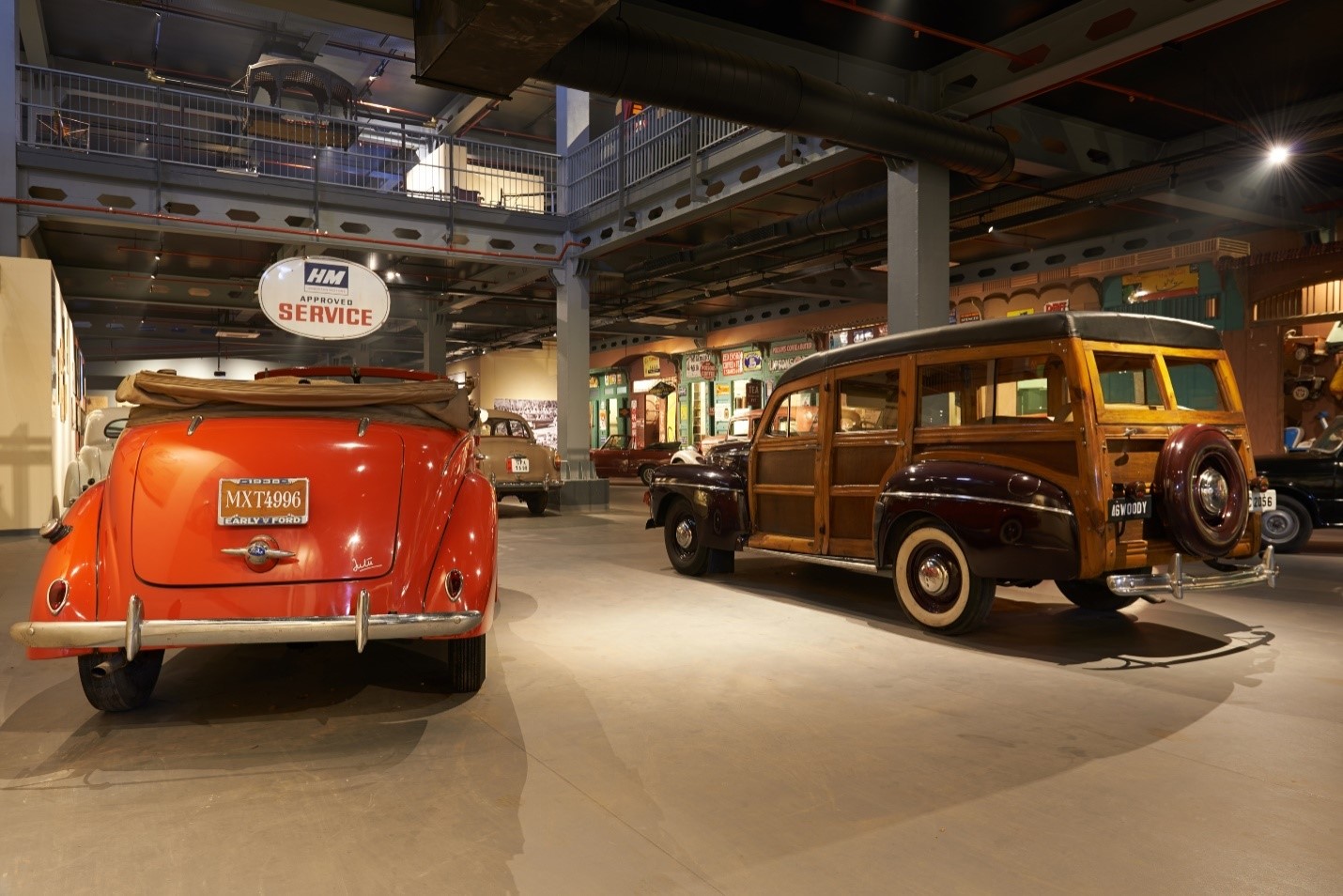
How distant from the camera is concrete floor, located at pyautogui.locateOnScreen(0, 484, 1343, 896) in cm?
245

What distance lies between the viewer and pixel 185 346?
2872cm

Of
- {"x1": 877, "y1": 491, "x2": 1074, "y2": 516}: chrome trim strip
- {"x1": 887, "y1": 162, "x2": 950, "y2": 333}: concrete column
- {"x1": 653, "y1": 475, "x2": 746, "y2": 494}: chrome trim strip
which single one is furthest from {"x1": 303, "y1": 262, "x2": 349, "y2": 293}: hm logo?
{"x1": 877, "y1": 491, "x2": 1074, "y2": 516}: chrome trim strip

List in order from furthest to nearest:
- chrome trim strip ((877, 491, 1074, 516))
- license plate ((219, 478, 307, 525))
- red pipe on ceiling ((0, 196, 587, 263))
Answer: red pipe on ceiling ((0, 196, 587, 263))
chrome trim strip ((877, 491, 1074, 516))
license plate ((219, 478, 307, 525))

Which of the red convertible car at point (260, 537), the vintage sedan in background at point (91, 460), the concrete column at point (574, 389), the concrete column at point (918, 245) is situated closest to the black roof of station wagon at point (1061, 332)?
the concrete column at point (918, 245)

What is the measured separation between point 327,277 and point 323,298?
0.25 meters

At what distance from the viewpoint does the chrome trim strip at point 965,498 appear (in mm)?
4809

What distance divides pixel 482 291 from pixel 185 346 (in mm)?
16156

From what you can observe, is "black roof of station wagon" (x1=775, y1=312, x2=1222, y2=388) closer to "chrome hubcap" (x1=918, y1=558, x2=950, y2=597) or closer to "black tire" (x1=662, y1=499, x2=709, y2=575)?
"chrome hubcap" (x1=918, y1=558, x2=950, y2=597)

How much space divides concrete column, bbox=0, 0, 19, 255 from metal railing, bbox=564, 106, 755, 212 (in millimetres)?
8006

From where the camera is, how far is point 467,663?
164 inches

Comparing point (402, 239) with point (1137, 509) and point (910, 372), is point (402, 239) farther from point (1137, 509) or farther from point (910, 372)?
point (1137, 509)

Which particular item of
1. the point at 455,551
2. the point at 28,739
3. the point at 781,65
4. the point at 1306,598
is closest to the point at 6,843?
the point at 28,739

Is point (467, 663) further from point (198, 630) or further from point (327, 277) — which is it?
point (327, 277)

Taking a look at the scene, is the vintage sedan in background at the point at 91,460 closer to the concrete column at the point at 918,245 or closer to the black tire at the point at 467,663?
the black tire at the point at 467,663
